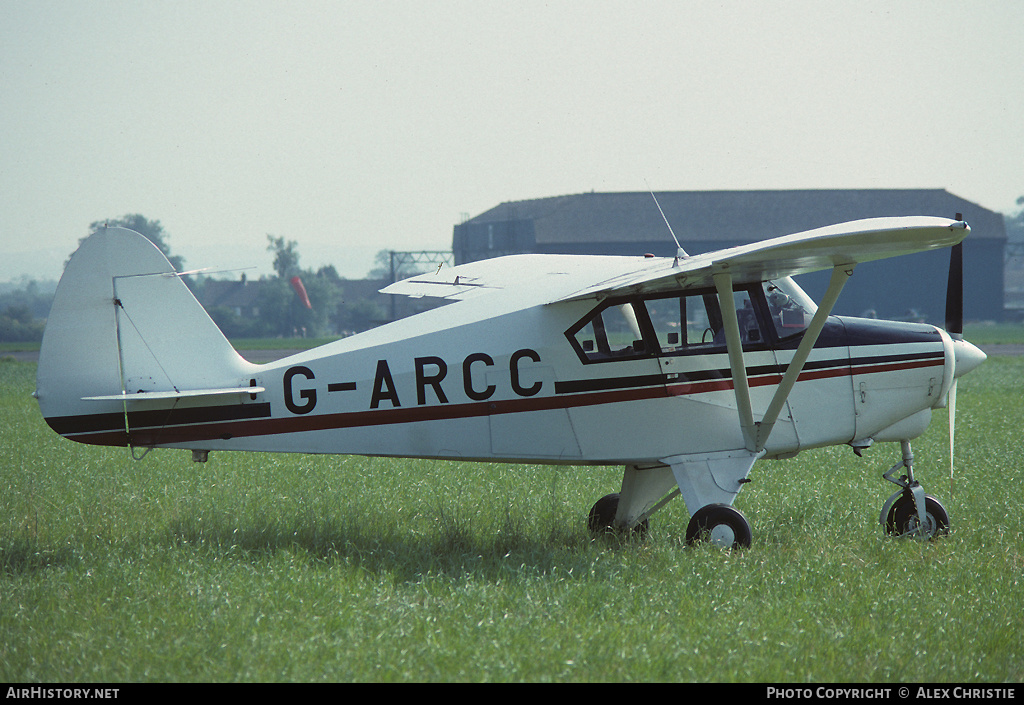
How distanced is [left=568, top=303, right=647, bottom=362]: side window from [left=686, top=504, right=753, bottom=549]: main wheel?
4.51 ft

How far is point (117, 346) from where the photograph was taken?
670cm

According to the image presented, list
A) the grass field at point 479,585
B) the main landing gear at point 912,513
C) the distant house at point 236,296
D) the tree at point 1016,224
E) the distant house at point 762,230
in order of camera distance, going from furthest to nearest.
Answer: the tree at point 1016,224 < the distant house at point 236,296 < the distant house at point 762,230 < the main landing gear at point 912,513 < the grass field at point 479,585

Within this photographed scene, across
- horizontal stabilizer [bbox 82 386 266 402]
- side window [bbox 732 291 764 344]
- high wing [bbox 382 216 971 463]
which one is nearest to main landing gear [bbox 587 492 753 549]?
high wing [bbox 382 216 971 463]

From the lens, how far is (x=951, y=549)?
6.93 meters

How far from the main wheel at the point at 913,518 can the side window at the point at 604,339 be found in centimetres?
276

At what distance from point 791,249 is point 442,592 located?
331 centimetres

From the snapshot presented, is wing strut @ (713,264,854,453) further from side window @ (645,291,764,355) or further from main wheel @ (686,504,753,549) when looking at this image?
main wheel @ (686,504,753,549)

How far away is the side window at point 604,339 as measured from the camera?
6.87 m

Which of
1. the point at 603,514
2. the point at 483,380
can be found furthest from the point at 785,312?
the point at 483,380

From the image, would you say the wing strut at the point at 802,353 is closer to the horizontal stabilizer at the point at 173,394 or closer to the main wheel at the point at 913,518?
the main wheel at the point at 913,518

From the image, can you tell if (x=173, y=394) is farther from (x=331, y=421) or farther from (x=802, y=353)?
(x=802, y=353)

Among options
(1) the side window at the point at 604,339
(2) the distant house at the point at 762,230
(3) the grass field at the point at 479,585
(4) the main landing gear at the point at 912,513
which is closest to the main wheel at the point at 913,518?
(4) the main landing gear at the point at 912,513

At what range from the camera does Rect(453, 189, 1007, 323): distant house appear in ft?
222

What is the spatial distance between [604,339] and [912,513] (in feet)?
10.4
